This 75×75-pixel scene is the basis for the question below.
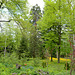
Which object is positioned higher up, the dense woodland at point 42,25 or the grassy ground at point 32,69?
the dense woodland at point 42,25

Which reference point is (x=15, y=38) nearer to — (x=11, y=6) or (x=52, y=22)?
(x=52, y=22)

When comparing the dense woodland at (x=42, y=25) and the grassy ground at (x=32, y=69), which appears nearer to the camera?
the grassy ground at (x=32, y=69)

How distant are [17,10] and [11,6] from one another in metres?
0.52

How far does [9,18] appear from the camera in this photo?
8703mm

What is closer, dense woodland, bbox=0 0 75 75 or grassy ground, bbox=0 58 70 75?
grassy ground, bbox=0 58 70 75

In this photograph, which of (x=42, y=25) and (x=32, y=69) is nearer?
(x=32, y=69)

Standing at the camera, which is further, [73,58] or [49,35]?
[49,35]

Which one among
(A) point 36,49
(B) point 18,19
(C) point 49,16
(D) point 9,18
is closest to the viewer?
(B) point 18,19

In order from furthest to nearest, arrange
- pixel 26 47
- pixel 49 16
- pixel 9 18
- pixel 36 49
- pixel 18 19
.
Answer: pixel 36 49, pixel 26 47, pixel 49 16, pixel 9 18, pixel 18 19

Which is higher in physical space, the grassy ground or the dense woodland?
the dense woodland

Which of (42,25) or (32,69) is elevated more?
(42,25)

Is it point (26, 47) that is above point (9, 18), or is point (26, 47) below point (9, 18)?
below

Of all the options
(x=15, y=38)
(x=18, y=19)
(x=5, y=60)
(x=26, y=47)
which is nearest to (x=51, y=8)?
(x=26, y=47)

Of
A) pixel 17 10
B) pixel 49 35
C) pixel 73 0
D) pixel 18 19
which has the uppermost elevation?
pixel 73 0
